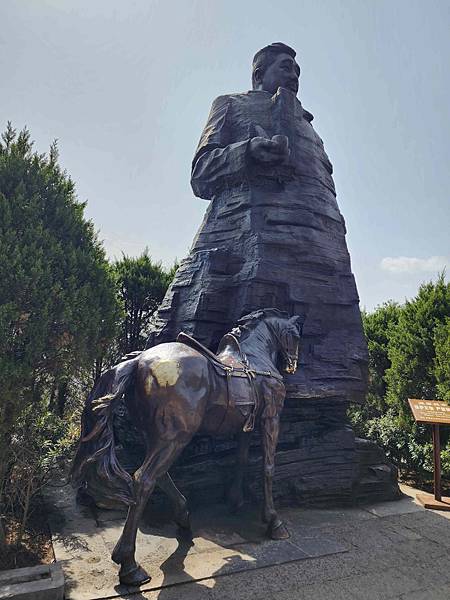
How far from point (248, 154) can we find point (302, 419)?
4.36 meters

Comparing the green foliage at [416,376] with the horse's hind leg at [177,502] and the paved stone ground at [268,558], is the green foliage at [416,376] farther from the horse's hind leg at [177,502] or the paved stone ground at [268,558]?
the horse's hind leg at [177,502]

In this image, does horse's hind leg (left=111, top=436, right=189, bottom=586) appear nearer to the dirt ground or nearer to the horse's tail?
the horse's tail

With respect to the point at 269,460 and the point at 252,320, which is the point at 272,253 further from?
the point at 269,460

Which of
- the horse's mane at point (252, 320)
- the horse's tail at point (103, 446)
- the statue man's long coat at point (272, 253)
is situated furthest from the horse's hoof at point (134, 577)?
the statue man's long coat at point (272, 253)

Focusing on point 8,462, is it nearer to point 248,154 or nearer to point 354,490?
point 354,490

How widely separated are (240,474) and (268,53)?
7731 mm

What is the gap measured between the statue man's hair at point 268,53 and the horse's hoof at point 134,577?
8614mm

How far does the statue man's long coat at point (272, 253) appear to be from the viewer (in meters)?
6.83

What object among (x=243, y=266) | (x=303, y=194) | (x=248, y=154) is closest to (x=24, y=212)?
(x=243, y=266)

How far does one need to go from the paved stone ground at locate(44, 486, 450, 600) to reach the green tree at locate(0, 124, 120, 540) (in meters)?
1.32

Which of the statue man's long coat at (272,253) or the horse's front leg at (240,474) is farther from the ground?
the statue man's long coat at (272,253)

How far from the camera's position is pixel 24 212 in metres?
5.03

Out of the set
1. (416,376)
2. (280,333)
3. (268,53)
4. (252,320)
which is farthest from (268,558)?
(268,53)

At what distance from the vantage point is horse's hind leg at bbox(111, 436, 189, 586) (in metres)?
3.91
